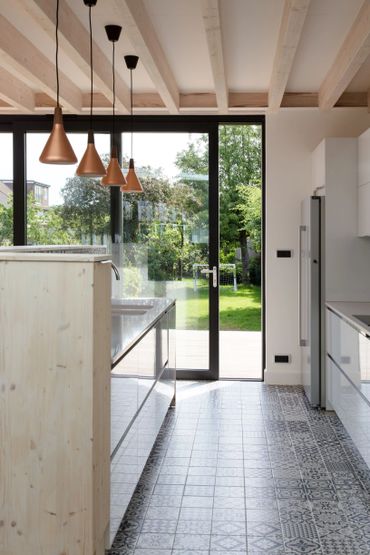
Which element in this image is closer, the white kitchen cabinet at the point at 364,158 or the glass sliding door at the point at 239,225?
the white kitchen cabinet at the point at 364,158

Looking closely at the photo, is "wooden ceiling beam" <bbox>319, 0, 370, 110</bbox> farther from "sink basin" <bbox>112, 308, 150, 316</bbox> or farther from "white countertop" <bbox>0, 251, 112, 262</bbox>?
"white countertop" <bbox>0, 251, 112, 262</bbox>

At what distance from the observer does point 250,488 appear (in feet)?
12.0

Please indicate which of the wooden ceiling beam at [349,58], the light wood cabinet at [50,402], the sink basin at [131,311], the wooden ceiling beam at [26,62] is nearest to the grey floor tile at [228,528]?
the light wood cabinet at [50,402]

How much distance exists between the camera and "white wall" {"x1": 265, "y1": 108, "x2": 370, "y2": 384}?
622 cm

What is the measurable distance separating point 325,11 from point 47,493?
3.06 meters

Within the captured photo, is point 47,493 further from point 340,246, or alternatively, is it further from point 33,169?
point 33,169

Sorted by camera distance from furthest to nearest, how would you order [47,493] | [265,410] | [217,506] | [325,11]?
[265,410], [325,11], [217,506], [47,493]

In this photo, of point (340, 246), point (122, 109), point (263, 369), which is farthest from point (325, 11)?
point (263, 369)

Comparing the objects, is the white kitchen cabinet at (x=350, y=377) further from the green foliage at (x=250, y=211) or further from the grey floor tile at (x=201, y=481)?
the green foliage at (x=250, y=211)

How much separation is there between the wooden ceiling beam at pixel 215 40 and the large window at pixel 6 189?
7.49 feet

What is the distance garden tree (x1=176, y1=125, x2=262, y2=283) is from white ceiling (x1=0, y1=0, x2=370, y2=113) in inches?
49.6

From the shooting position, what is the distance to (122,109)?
19.6 ft

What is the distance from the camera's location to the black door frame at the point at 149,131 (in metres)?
6.43

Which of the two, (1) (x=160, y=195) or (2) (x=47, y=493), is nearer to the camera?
(2) (x=47, y=493)
